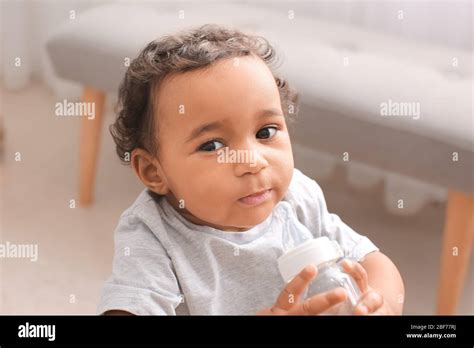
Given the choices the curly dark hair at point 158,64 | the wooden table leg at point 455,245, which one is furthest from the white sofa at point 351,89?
the curly dark hair at point 158,64

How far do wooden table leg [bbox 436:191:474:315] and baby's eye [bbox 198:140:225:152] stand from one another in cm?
43

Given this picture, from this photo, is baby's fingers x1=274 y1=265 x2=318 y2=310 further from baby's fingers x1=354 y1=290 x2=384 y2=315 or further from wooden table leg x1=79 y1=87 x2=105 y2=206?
wooden table leg x1=79 y1=87 x2=105 y2=206

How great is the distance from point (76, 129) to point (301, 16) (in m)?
0.38

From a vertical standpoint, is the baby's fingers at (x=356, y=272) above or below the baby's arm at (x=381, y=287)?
above

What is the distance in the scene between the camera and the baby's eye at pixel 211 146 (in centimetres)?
57

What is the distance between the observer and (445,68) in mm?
981

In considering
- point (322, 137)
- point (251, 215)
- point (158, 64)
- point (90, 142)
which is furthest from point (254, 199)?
point (90, 142)

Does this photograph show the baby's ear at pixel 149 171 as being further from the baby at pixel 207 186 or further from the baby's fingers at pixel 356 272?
the baby's fingers at pixel 356 272

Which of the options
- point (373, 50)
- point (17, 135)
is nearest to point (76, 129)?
point (17, 135)

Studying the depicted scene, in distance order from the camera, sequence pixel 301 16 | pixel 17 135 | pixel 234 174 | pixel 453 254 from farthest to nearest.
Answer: pixel 17 135 → pixel 301 16 → pixel 453 254 → pixel 234 174

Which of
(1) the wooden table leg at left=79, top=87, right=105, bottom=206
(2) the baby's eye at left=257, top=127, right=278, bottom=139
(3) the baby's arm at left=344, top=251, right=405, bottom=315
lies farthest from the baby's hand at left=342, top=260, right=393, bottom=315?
(1) the wooden table leg at left=79, top=87, right=105, bottom=206

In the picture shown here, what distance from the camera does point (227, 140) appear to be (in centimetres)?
57

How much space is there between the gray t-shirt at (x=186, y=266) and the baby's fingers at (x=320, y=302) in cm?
6
